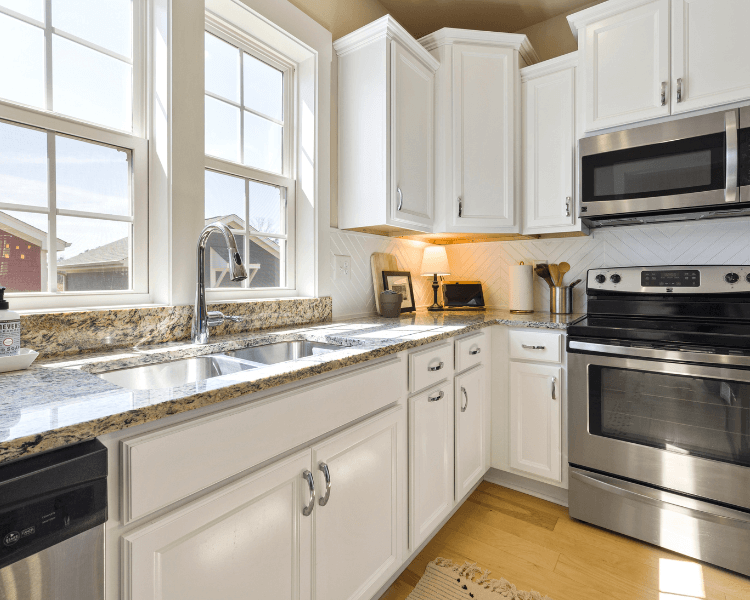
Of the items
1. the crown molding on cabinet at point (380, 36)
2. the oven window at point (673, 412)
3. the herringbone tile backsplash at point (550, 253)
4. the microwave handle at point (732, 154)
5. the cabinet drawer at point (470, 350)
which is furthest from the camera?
the herringbone tile backsplash at point (550, 253)

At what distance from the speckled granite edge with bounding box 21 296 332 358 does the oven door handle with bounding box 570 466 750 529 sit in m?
1.60

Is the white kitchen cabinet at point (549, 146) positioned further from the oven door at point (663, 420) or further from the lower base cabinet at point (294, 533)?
the lower base cabinet at point (294, 533)

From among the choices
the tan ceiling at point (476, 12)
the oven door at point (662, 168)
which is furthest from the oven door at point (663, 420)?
the tan ceiling at point (476, 12)

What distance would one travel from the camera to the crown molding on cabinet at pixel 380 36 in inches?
79.5

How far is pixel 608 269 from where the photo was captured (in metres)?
2.15

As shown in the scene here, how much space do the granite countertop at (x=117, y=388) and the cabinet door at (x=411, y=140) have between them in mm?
847

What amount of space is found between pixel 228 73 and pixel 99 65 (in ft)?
1.78

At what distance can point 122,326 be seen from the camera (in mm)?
1346

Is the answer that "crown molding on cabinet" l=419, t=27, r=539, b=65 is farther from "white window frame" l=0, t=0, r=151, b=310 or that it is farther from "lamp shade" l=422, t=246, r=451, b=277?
"white window frame" l=0, t=0, r=151, b=310

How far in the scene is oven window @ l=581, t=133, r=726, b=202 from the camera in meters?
1.82

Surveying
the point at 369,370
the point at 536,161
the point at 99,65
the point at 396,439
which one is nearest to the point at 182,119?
the point at 99,65

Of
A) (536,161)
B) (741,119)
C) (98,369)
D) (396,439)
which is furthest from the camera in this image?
(536,161)

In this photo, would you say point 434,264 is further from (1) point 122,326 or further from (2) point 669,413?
(1) point 122,326

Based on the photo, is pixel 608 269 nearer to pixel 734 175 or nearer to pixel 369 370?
pixel 734 175
